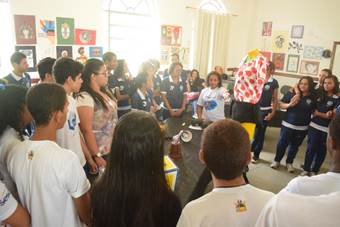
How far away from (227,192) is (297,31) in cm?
659

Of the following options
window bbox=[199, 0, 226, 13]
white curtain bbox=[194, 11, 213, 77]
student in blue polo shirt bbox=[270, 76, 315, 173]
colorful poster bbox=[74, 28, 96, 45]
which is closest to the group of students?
student in blue polo shirt bbox=[270, 76, 315, 173]

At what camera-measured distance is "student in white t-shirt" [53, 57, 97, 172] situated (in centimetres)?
181

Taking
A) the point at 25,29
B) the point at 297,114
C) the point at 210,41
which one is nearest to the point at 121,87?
the point at 25,29

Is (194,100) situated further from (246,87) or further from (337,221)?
(337,221)

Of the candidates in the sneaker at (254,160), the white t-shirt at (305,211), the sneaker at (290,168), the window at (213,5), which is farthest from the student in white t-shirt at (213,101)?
the window at (213,5)

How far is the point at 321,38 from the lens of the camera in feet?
20.5

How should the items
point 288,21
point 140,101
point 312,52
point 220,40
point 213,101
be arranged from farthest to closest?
point 220,40, point 288,21, point 312,52, point 213,101, point 140,101

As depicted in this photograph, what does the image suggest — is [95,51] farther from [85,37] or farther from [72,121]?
[72,121]

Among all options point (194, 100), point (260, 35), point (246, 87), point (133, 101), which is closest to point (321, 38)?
point (260, 35)

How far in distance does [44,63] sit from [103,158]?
1035 millimetres

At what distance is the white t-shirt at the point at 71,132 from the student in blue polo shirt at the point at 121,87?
190 cm

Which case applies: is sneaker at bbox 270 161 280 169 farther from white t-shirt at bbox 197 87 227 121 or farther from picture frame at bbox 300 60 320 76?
picture frame at bbox 300 60 320 76

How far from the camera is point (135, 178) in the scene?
1108 mm

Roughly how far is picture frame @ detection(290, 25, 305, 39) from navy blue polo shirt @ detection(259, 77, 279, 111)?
3.22 m
